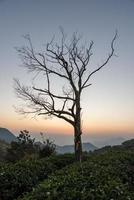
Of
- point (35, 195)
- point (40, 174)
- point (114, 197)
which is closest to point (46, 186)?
point (35, 195)

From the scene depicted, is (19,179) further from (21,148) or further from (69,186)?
(21,148)

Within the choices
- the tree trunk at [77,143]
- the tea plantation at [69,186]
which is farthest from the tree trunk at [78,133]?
the tea plantation at [69,186]

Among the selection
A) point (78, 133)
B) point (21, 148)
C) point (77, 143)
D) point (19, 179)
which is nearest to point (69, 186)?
point (19, 179)

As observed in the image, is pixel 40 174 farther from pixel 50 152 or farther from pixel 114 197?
pixel 50 152

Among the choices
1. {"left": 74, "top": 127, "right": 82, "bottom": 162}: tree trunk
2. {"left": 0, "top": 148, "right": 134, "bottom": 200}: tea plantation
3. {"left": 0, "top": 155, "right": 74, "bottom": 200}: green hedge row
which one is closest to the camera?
{"left": 0, "top": 148, "right": 134, "bottom": 200}: tea plantation

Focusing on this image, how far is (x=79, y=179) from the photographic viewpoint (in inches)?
448

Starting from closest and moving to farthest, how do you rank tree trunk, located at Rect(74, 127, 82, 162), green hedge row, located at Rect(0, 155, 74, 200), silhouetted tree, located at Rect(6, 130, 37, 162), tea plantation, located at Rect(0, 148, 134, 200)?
tea plantation, located at Rect(0, 148, 134, 200)
green hedge row, located at Rect(0, 155, 74, 200)
tree trunk, located at Rect(74, 127, 82, 162)
silhouetted tree, located at Rect(6, 130, 37, 162)

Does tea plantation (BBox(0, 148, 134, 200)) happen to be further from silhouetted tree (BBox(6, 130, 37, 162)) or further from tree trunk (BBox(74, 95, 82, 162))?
silhouetted tree (BBox(6, 130, 37, 162))

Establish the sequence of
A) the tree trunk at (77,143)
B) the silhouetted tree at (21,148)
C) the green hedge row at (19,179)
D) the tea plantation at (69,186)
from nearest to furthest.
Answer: the tea plantation at (69,186)
the green hedge row at (19,179)
the tree trunk at (77,143)
the silhouetted tree at (21,148)

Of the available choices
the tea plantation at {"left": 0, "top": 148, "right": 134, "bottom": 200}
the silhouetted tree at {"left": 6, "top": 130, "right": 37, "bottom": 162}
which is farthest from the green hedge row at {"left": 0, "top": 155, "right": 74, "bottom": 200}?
the silhouetted tree at {"left": 6, "top": 130, "right": 37, "bottom": 162}

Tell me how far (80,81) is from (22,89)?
4493mm

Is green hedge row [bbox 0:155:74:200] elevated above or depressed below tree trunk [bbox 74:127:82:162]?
below

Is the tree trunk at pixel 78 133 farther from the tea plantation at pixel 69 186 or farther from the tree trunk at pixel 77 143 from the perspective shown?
the tea plantation at pixel 69 186

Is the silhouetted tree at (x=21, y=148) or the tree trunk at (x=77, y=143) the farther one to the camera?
the silhouetted tree at (x=21, y=148)
